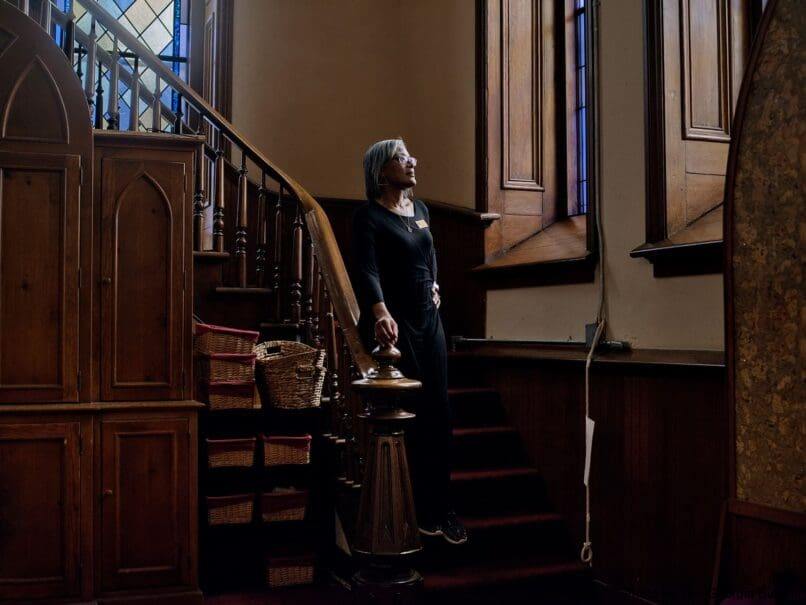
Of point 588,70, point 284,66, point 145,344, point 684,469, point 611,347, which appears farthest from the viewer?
point 284,66

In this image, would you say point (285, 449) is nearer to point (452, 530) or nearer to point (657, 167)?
point (452, 530)

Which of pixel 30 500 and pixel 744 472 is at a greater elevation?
pixel 744 472

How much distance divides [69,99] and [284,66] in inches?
117

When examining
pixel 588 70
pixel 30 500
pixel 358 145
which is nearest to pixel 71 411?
pixel 30 500

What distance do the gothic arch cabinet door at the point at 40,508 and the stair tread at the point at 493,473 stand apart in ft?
5.37

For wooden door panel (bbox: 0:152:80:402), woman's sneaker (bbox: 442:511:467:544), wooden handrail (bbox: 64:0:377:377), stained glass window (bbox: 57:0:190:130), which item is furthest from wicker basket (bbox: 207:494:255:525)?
stained glass window (bbox: 57:0:190:130)

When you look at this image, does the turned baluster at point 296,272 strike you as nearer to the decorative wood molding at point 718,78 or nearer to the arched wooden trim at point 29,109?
the arched wooden trim at point 29,109

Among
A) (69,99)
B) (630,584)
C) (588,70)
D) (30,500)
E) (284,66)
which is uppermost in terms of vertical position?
(284,66)

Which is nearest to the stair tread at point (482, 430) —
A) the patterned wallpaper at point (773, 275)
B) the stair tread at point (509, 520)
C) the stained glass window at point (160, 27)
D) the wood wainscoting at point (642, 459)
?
the wood wainscoting at point (642, 459)

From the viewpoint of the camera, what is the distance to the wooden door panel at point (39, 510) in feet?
11.2

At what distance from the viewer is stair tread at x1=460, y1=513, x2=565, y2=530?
3932mm

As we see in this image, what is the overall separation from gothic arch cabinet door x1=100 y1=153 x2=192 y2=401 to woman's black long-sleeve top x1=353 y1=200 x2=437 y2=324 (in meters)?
0.78

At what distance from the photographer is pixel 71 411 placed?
11.5ft

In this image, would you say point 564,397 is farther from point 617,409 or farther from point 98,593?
point 98,593
